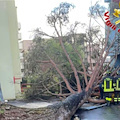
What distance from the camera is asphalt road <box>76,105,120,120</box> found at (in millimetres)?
5035

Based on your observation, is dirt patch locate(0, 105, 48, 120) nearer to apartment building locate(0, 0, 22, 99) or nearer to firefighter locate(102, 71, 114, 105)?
firefighter locate(102, 71, 114, 105)

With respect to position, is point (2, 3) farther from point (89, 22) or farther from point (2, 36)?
point (89, 22)

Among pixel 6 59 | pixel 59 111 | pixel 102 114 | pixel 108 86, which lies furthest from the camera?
pixel 6 59

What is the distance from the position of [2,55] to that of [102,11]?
5974 mm

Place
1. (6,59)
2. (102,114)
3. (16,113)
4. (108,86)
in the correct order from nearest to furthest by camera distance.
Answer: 1. (16,113)
2. (102,114)
3. (108,86)
4. (6,59)

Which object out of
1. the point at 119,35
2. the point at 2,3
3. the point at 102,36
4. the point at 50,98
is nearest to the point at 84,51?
the point at 102,36

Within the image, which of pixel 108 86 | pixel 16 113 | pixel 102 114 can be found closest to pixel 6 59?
pixel 108 86

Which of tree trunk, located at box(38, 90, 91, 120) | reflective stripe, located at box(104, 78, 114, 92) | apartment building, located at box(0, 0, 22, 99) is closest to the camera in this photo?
tree trunk, located at box(38, 90, 91, 120)

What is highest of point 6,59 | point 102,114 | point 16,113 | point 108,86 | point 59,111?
point 6,59

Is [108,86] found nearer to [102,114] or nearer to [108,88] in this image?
[108,88]

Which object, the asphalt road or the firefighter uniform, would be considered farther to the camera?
the firefighter uniform

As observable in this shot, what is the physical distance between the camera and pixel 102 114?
538 cm

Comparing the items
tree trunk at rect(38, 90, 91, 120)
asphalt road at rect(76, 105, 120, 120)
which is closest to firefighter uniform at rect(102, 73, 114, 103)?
asphalt road at rect(76, 105, 120, 120)

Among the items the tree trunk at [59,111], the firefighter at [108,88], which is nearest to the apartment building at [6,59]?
the firefighter at [108,88]
